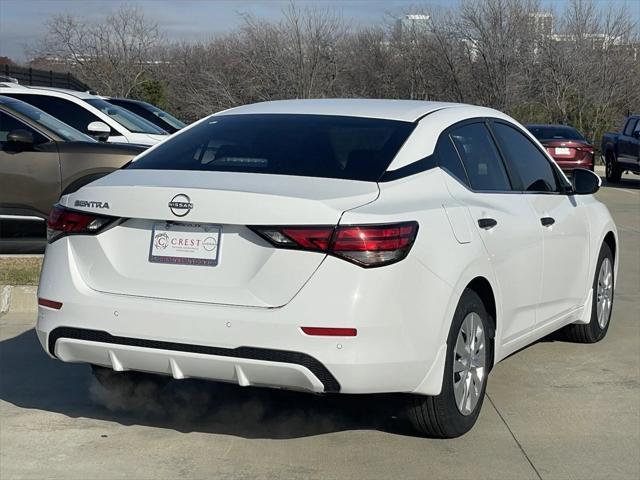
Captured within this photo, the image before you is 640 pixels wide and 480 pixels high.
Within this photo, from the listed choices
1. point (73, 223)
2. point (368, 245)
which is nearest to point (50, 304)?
point (73, 223)

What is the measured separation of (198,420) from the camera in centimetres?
538

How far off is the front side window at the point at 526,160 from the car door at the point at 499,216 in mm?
195

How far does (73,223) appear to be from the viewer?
15.7 feet

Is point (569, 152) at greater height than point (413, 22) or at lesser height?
lesser

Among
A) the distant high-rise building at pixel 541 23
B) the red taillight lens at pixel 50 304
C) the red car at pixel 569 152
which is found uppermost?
the distant high-rise building at pixel 541 23

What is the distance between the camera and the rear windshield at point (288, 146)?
16.1 feet

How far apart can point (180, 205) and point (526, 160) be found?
2645 millimetres

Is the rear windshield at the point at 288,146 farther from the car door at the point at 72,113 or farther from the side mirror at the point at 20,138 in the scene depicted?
the car door at the point at 72,113

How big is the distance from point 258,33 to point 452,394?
36.5 metres

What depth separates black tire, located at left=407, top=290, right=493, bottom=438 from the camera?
15.8ft

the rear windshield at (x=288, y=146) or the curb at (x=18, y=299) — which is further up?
the rear windshield at (x=288, y=146)

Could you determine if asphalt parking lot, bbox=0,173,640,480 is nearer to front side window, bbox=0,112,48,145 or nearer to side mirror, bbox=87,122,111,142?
front side window, bbox=0,112,48,145

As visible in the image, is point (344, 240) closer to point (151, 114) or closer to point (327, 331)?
point (327, 331)

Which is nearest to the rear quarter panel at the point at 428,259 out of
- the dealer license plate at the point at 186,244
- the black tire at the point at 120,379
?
the dealer license plate at the point at 186,244
